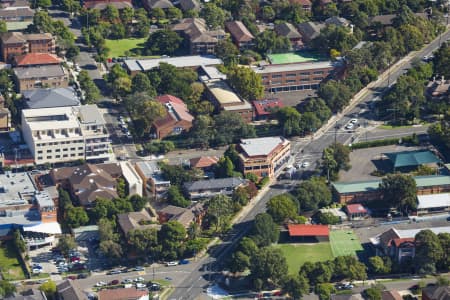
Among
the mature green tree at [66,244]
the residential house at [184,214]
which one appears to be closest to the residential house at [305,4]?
the residential house at [184,214]

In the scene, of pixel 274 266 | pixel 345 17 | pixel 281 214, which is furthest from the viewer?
pixel 345 17

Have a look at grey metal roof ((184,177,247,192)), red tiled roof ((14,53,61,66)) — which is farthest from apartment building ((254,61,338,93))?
grey metal roof ((184,177,247,192))

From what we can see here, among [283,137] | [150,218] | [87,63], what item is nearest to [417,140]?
[283,137]

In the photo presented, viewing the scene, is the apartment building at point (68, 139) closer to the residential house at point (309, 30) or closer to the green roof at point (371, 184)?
the green roof at point (371, 184)

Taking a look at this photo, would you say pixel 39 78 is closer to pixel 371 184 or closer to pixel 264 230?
pixel 371 184

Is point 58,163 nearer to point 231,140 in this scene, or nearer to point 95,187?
point 95,187

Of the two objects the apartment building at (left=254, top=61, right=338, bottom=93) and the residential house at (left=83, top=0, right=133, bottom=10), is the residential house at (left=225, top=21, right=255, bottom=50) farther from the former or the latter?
the residential house at (left=83, top=0, right=133, bottom=10)
